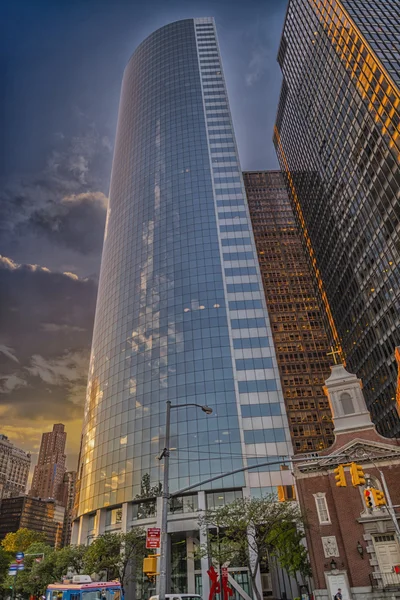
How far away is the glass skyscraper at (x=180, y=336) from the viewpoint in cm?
6794

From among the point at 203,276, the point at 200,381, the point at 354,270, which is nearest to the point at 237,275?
the point at 203,276

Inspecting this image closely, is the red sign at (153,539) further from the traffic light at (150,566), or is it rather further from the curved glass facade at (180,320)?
the curved glass facade at (180,320)

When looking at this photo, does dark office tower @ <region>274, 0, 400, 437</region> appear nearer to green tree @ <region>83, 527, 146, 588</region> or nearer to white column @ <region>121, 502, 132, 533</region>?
green tree @ <region>83, 527, 146, 588</region>

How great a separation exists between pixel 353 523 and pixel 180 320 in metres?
48.8

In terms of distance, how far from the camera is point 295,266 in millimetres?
137500

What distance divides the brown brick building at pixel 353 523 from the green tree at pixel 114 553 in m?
25.5

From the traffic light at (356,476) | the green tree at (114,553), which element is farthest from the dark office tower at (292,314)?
the traffic light at (356,476)

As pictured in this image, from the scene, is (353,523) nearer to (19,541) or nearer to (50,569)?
(50,569)

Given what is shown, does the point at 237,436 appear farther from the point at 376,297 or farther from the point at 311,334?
the point at 311,334

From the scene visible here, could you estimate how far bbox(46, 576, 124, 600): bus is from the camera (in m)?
28.5

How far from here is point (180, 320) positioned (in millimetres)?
83062

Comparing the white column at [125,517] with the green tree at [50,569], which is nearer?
the green tree at [50,569]

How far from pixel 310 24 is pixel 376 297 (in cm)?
8398

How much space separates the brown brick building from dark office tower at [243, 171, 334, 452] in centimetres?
5508
